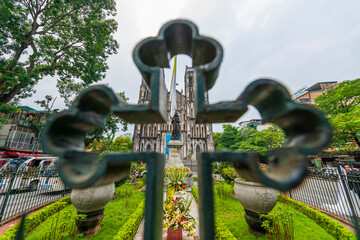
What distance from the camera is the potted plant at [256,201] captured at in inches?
139

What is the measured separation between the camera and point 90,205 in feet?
11.9

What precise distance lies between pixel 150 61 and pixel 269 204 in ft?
14.1

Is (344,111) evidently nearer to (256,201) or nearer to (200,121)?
(256,201)

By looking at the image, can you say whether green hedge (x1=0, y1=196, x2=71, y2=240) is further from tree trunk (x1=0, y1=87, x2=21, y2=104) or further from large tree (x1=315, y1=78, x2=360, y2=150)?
large tree (x1=315, y1=78, x2=360, y2=150)

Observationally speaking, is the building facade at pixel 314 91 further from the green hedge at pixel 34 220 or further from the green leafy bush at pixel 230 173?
the green hedge at pixel 34 220

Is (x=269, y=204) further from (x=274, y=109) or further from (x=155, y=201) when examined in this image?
(x=155, y=201)

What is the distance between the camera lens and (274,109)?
108cm

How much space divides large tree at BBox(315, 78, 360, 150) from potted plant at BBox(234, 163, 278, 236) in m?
12.7

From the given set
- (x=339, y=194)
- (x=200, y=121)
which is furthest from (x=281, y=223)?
(x=339, y=194)

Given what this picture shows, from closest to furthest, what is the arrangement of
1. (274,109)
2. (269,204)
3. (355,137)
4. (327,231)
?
(274,109) < (269,204) < (327,231) < (355,137)

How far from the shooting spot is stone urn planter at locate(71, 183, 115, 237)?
11.8 ft

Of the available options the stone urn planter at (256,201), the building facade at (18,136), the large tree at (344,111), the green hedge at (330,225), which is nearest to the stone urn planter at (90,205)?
the stone urn planter at (256,201)

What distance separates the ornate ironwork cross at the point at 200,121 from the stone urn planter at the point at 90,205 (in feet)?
10.4

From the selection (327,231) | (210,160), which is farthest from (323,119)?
(327,231)
